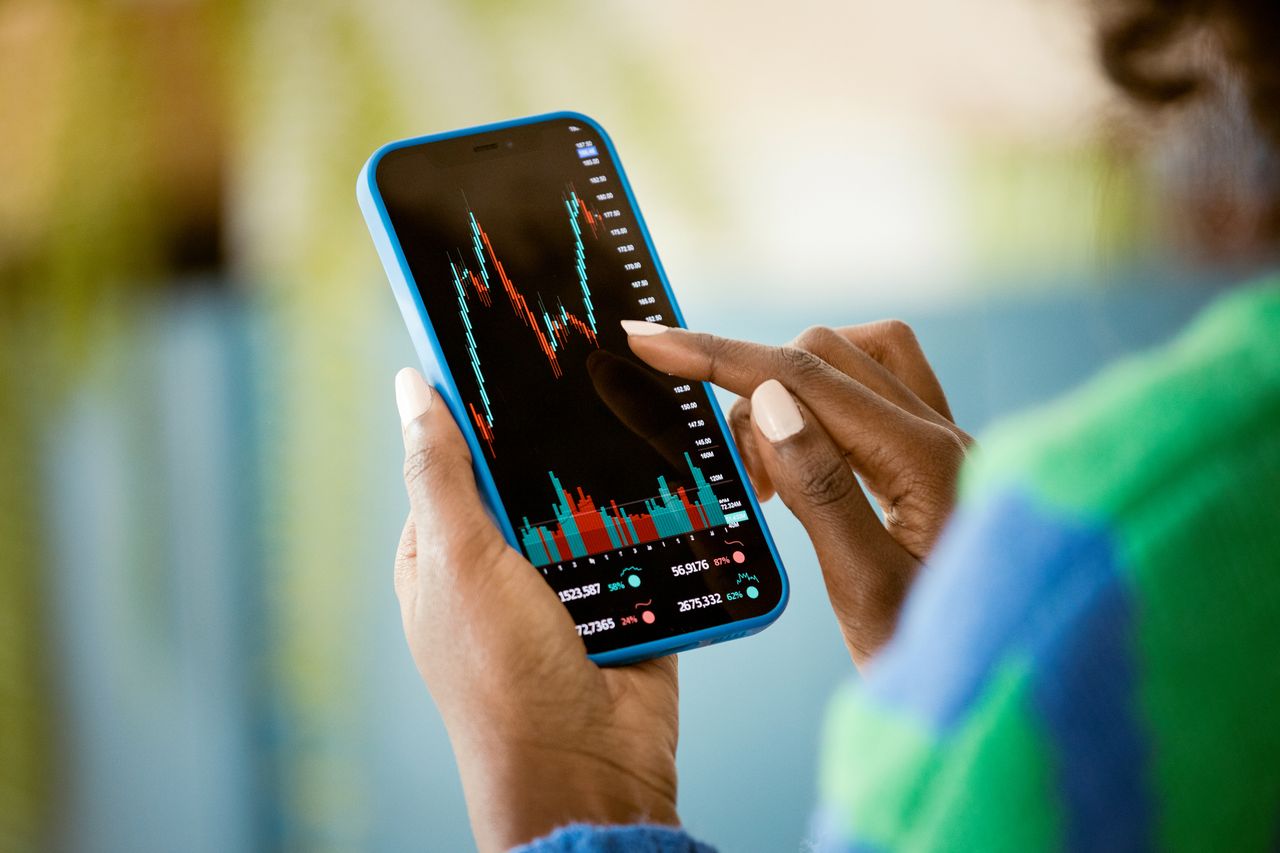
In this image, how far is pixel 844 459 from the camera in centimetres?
63

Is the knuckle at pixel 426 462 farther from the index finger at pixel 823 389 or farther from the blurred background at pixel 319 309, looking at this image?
the blurred background at pixel 319 309

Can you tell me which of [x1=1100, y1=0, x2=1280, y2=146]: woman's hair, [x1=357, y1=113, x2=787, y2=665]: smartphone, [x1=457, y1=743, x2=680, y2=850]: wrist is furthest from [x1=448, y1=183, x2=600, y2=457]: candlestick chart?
[x1=1100, y1=0, x2=1280, y2=146]: woman's hair

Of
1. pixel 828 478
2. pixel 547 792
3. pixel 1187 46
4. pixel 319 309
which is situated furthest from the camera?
pixel 319 309

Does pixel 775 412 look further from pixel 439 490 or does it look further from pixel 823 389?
pixel 439 490

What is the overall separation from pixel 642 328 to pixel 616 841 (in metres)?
0.33

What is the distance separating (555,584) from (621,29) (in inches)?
42.2

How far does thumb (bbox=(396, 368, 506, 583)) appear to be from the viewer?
556 mm

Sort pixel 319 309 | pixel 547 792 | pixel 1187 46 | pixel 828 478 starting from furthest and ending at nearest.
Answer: pixel 319 309
pixel 828 478
pixel 547 792
pixel 1187 46

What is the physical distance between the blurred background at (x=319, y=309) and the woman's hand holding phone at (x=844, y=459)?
2.32 ft

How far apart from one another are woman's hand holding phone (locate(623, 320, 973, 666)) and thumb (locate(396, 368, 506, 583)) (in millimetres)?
136

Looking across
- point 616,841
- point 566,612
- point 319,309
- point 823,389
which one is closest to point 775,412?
point 823,389

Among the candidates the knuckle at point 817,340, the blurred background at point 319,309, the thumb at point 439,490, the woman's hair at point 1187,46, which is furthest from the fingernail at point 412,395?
the blurred background at point 319,309

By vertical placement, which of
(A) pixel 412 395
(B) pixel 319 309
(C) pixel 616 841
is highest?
(B) pixel 319 309

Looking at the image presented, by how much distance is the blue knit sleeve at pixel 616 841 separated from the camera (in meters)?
0.42
